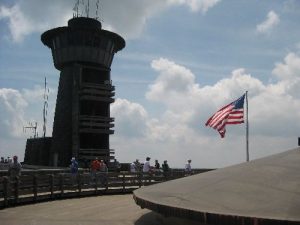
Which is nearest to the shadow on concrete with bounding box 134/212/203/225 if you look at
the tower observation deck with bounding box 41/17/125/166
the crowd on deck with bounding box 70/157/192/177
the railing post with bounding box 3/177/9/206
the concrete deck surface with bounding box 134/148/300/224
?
the concrete deck surface with bounding box 134/148/300/224

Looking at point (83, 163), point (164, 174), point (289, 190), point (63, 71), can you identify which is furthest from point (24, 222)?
point (63, 71)

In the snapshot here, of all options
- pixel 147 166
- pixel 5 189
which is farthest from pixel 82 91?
pixel 5 189

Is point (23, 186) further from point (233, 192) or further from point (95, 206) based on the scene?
point (233, 192)

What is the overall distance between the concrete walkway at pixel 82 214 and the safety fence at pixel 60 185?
0.79m

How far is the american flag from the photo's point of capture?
25.0 m

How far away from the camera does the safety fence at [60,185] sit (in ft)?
61.0

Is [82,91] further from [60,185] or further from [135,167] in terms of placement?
[60,185]

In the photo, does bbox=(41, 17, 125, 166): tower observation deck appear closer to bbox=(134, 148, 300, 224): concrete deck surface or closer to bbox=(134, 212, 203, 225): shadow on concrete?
bbox=(134, 212, 203, 225): shadow on concrete

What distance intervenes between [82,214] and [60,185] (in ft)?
20.9

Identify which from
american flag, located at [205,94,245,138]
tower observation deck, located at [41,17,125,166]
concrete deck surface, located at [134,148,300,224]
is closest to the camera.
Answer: concrete deck surface, located at [134,148,300,224]

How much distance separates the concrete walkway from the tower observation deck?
3431 cm

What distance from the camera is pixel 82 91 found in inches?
2143

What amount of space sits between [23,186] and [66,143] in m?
34.9

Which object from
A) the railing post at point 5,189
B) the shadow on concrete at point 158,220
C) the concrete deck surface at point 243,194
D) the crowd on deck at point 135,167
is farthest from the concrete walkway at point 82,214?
the crowd on deck at point 135,167
